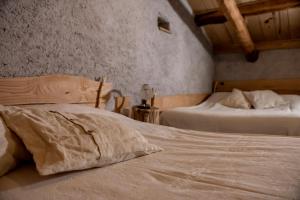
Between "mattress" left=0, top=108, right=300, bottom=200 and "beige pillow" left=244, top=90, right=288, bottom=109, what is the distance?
237 cm

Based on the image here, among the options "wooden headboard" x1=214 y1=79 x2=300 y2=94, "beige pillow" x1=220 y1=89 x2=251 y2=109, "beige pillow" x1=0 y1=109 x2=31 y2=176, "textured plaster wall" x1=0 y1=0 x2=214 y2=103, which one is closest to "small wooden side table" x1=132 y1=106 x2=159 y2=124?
"textured plaster wall" x1=0 y1=0 x2=214 y2=103

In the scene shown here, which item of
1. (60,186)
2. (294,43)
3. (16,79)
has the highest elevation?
(294,43)

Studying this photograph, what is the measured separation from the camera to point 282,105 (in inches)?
139

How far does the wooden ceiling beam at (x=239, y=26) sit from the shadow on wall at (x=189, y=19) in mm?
564

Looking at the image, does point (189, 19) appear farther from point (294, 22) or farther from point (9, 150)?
point (9, 150)

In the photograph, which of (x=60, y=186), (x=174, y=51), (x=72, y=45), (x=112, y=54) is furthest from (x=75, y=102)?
(x=174, y=51)

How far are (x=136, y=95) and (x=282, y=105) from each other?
2.17 m

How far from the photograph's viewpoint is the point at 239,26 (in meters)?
3.57

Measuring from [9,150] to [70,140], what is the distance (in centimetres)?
21

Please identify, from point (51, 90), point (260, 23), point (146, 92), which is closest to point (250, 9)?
point (260, 23)

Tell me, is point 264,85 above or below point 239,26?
below

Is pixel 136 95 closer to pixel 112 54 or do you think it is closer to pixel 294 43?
pixel 112 54

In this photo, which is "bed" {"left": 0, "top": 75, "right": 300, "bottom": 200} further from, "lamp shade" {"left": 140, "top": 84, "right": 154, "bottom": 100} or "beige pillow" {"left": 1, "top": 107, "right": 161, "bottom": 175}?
"lamp shade" {"left": 140, "top": 84, "right": 154, "bottom": 100}

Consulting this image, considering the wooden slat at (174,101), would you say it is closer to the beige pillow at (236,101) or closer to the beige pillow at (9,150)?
the beige pillow at (236,101)
